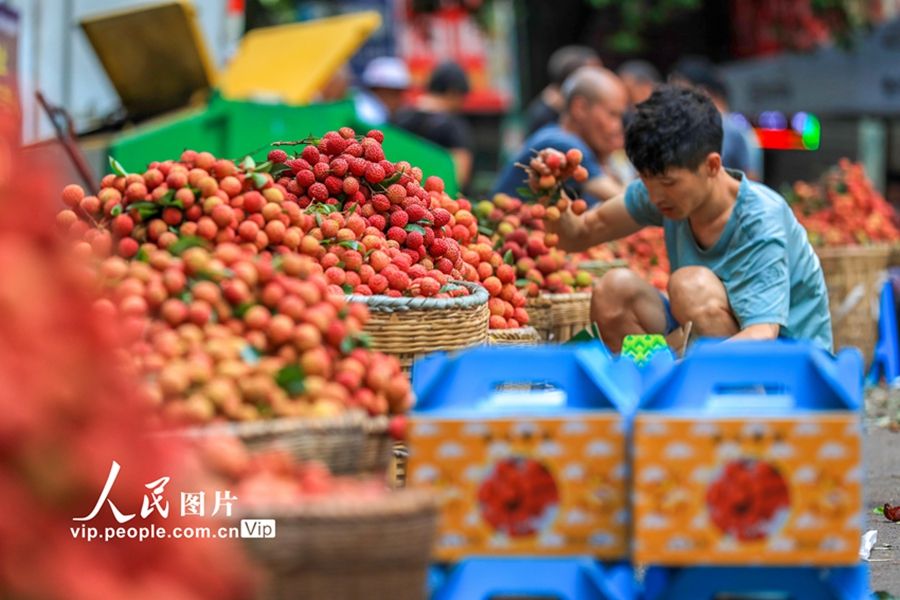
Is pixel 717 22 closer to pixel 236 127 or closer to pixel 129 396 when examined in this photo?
pixel 236 127

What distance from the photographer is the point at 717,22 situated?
16078mm

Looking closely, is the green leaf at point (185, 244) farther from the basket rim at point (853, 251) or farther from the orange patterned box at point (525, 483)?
the basket rim at point (853, 251)

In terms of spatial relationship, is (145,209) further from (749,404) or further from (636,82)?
(636,82)

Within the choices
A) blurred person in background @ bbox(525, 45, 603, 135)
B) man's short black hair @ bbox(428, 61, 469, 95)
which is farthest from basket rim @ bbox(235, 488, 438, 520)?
man's short black hair @ bbox(428, 61, 469, 95)

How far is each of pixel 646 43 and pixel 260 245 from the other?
485 inches

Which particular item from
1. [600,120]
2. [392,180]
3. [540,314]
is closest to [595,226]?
[540,314]

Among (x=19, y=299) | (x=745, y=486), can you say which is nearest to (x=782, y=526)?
(x=745, y=486)

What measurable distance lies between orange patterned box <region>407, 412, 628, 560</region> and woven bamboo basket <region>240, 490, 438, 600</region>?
300mm

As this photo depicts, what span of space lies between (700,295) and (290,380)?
7.86 feet

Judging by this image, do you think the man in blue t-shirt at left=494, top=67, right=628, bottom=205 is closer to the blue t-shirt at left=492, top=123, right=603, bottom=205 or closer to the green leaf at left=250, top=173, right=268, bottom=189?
the blue t-shirt at left=492, top=123, right=603, bottom=205

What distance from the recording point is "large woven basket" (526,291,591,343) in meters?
5.72

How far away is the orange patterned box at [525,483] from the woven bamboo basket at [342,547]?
0.98 ft

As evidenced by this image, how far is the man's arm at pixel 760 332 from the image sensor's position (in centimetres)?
481

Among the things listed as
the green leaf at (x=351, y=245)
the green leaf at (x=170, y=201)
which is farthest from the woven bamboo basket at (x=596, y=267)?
the green leaf at (x=170, y=201)
